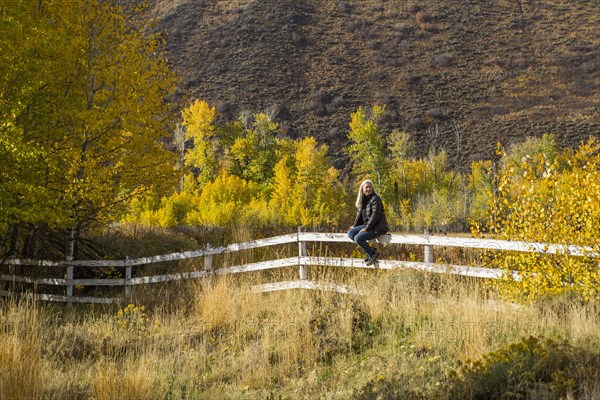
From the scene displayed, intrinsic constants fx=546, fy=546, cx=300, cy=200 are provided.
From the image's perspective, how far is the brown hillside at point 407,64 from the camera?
7394 centimetres

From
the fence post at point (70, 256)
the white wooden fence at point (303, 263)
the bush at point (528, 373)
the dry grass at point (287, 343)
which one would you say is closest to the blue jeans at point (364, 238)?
the white wooden fence at point (303, 263)

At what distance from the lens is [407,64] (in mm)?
91812

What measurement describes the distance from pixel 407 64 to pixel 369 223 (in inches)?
3466

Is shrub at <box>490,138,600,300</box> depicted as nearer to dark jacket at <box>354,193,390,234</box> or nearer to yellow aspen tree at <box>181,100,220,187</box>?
dark jacket at <box>354,193,390,234</box>

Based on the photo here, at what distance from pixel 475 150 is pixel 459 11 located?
153 feet

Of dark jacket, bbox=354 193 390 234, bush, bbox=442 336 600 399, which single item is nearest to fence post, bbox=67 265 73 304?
dark jacket, bbox=354 193 390 234

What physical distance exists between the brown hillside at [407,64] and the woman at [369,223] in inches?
2260

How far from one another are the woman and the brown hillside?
5740 centimetres

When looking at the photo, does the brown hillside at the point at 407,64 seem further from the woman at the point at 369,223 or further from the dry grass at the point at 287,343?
the dry grass at the point at 287,343

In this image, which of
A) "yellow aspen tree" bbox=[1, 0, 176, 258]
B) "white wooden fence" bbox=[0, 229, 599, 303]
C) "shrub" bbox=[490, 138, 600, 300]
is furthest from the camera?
"yellow aspen tree" bbox=[1, 0, 176, 258]

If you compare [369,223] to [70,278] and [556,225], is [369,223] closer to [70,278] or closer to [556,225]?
[556,225]

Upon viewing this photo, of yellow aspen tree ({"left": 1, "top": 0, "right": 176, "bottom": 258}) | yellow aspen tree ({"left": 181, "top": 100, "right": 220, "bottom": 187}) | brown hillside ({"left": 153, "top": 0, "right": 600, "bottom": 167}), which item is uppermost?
brown hillside ({"left": 153, "top": 0, "right": 600, "bottom": 167})

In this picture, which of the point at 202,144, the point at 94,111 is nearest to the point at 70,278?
the point at 94,111

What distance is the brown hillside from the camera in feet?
243
